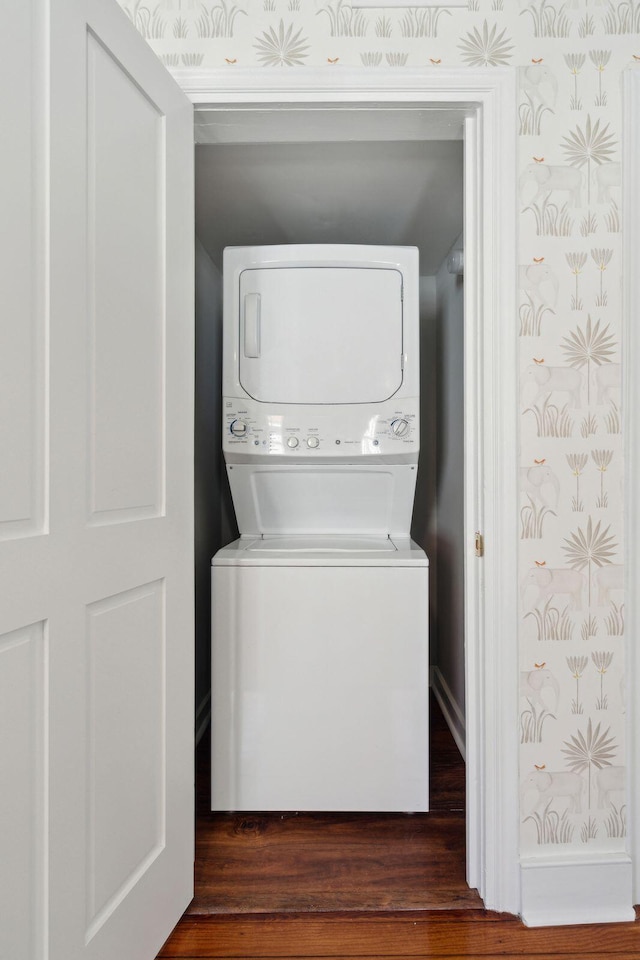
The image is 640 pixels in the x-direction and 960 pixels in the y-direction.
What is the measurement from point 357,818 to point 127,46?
2088 millimetres

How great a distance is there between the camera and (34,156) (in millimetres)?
881

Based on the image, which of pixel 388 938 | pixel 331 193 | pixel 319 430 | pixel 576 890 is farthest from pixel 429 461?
pixel 388 938

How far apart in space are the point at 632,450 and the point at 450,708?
1.50m

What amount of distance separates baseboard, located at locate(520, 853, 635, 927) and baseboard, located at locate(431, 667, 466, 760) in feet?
2.51

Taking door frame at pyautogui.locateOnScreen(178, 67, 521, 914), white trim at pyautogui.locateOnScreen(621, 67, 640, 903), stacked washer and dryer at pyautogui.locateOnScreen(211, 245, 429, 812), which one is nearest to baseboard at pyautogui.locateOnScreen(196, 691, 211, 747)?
stacked washer and dryer at pyautogui.locateOnScreen(211, 245, 429, 812)

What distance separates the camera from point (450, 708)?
2418mm

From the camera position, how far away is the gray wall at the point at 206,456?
2.35 m

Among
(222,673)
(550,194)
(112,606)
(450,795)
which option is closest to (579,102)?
(550,194)

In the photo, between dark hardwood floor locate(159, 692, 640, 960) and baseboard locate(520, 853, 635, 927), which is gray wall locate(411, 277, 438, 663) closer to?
dark hardwood floor locate(159, 692, 640, 960)

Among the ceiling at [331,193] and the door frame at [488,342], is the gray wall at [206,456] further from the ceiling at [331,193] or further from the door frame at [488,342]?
the door frame at [488,342]

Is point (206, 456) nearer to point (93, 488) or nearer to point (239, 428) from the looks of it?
point (239, 428)

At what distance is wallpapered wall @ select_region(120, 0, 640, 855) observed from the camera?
1337 mm

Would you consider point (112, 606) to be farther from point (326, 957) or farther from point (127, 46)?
point (127, 46)

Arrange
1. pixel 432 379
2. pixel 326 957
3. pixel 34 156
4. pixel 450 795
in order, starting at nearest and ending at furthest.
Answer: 1. pixel 34 156
2. pixel 326 957
3. pixel 450 795
4. pixel 432 379
